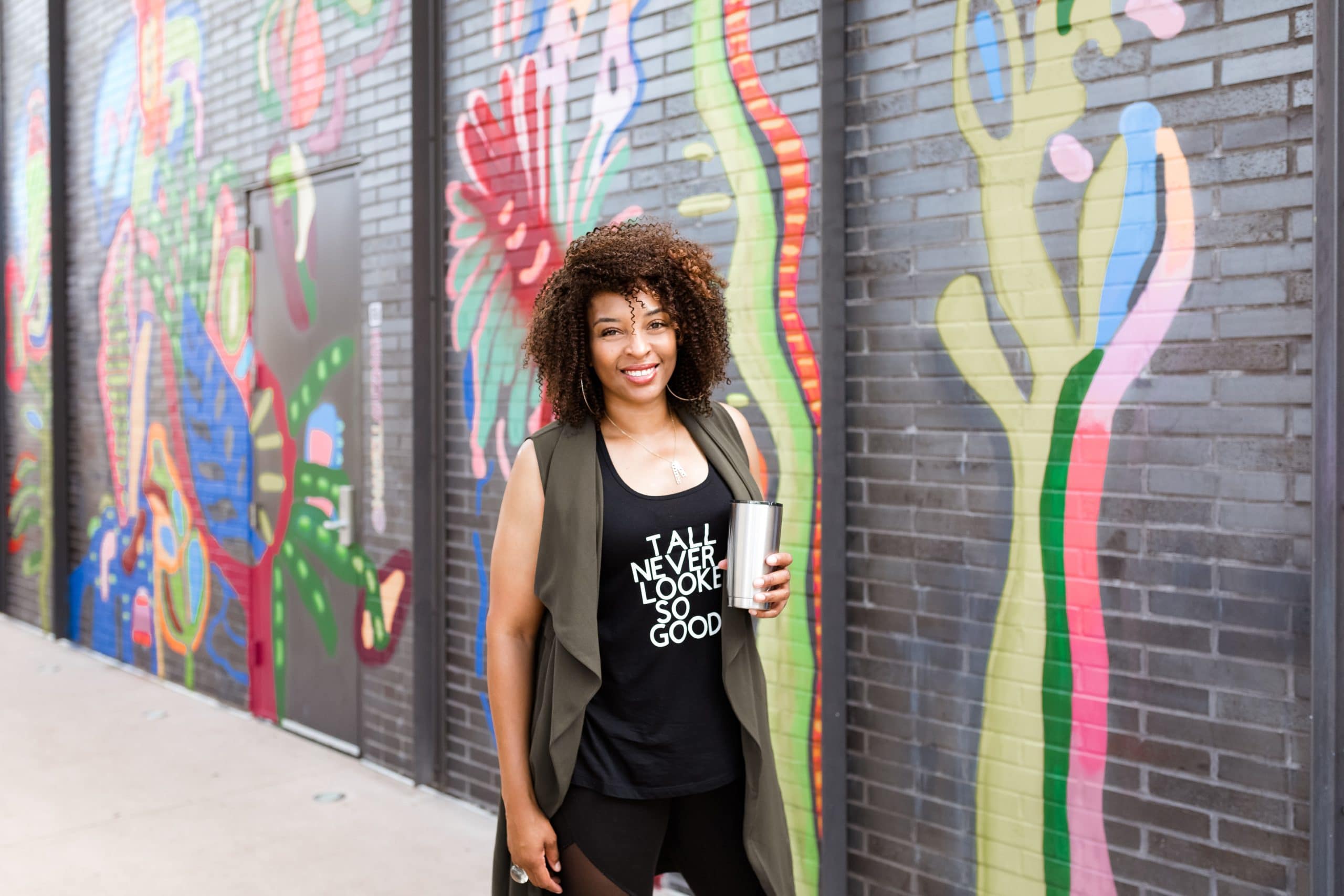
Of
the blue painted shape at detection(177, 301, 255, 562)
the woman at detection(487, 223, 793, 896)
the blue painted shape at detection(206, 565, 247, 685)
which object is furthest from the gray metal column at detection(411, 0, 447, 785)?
the woman at detection(487, 223, 793, 896)

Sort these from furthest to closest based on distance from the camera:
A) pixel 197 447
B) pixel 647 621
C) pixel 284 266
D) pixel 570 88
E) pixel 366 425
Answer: pixel 197 447 → pixel 284 266 → pixel 366 425 → pixel 570 88 → pixel 647 621

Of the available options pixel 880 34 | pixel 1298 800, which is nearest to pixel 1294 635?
pixel 1298 800

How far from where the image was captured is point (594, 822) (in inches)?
88.5

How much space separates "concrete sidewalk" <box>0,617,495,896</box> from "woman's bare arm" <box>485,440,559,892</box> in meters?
2.08

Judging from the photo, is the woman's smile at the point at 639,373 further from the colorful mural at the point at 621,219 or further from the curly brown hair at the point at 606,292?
the colorful mural at the point at 621,219

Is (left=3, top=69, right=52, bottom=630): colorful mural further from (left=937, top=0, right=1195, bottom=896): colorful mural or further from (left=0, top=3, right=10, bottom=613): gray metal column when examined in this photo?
(left=937, top=0, right=1195, bottom=896): colorful mural

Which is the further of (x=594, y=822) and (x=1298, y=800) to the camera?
(x=1298, y=800)

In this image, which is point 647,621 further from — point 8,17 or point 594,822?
point 8,17

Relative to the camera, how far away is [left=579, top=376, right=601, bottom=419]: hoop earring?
235 centimetres

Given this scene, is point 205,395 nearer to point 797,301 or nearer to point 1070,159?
point 797,301

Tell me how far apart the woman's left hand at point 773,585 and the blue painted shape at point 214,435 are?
480cm

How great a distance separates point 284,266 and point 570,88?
2271mm

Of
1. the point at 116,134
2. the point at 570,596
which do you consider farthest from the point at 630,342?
the point at 116,134

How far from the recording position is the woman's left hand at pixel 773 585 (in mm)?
2193
